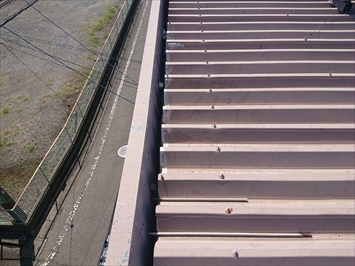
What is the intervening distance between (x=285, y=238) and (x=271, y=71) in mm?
4038

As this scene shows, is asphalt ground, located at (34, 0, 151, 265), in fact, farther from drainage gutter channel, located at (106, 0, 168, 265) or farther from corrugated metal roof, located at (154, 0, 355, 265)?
corrugated metal roof, located at (154, 0, 355, 265)

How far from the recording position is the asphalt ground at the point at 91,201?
8.91m

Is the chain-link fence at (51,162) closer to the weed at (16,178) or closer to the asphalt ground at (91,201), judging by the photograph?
the asphalt ground at (91,201)

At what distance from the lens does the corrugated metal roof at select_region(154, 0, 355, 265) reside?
377 cm

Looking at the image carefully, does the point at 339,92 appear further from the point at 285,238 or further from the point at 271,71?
the point at 285,238

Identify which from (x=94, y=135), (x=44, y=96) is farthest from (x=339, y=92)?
(x=44, y=96)

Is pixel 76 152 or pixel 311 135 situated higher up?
pixel 311 135

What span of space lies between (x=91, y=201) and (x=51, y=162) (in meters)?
2.46

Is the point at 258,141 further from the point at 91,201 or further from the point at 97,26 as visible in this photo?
the point at 97,26

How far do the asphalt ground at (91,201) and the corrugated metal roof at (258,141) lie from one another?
20.2 feet

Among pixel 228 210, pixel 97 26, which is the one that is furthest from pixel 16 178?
pixel 97 26

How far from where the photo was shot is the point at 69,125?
38.9 ft

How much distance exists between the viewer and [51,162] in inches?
421

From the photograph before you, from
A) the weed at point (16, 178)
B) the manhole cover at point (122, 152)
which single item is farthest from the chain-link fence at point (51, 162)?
the manhole cover at point (122, 152)
